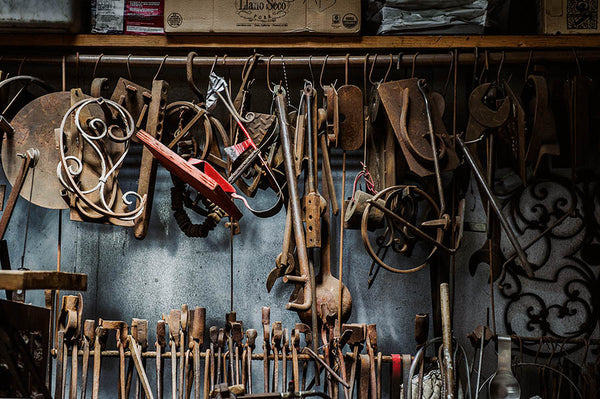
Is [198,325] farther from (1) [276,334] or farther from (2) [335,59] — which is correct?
(2) [335,59]

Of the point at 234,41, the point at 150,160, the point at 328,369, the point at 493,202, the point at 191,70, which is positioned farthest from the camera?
the point at 234,41

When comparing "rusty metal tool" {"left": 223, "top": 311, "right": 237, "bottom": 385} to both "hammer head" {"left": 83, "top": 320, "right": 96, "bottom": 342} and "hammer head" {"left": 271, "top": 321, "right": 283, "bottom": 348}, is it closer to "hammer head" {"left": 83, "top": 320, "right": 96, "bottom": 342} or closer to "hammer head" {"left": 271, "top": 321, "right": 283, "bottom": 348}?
"hammer head" {"left": 271, "top": 321, "right": 283, "bottom": 348}

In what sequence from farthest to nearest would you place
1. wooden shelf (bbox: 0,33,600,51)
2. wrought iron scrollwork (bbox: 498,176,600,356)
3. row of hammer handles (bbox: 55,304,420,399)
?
wrought iron scrollwork (bbox: 498,176,600,356), wooden shelf (bbox: 0,33,600,51), row of hammer handles (bbox: 55,304,420,399)

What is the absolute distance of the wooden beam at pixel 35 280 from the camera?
1.34 m

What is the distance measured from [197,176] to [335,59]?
81 centimetres

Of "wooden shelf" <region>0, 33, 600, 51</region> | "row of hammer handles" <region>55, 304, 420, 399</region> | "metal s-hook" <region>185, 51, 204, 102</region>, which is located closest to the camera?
"row of hammer handles" <region>55, 304, 420, 399</region>

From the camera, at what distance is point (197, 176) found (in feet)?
7.20

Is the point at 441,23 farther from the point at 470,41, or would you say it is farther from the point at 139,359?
the point at 139,359

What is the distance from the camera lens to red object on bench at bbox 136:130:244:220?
219 cm

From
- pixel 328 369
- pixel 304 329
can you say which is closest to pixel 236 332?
pixel 304 329

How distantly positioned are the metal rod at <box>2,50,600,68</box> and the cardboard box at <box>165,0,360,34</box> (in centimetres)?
10

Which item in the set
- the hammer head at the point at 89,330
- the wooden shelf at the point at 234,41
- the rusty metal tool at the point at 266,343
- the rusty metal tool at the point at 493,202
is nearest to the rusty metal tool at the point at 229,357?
the rusty metal tool at the point at 266,343

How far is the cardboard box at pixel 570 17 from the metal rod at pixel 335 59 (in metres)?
0.09

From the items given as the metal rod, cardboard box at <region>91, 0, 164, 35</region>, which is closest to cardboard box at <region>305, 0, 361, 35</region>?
the metal rod
